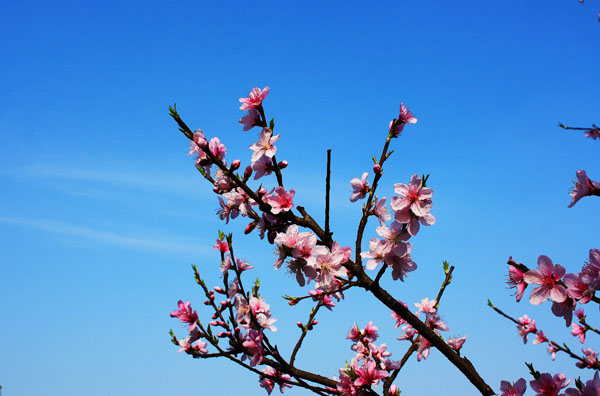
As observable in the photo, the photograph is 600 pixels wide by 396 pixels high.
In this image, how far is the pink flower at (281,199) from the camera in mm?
3561

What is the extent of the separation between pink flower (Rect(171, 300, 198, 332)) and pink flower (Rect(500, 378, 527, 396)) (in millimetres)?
2827

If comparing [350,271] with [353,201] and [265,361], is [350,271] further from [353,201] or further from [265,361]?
[265,361]

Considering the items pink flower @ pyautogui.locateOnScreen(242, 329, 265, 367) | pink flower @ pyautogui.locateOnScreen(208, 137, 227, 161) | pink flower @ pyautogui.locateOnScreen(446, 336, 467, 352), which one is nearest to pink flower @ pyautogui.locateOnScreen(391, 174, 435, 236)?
pink flower @ pyautogui.locateOnScreen(208, 137, 227, 161)

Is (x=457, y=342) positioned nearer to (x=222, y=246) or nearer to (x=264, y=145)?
(x=222, y=246)

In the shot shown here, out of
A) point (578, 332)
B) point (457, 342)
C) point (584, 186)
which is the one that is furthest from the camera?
point (578, 332)

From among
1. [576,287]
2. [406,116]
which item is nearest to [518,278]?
[576,287]

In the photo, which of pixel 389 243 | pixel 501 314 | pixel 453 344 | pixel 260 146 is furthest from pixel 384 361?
pixel 260 146

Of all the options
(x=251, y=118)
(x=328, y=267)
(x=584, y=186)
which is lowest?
(x=328, y=267)

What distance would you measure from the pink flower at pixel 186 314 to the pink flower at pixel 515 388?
2.83 meters

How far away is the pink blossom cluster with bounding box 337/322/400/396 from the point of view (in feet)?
13.0

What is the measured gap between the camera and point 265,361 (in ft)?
13.2

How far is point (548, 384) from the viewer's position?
10.9ft

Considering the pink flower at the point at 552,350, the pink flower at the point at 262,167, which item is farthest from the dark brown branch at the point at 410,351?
the pink flower at the point at 552,350

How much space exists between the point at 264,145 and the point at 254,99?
441mm
